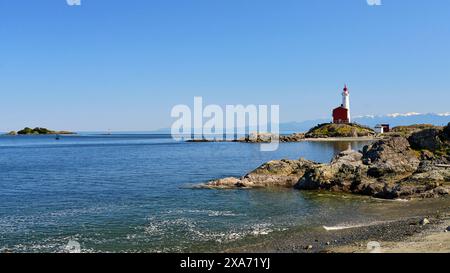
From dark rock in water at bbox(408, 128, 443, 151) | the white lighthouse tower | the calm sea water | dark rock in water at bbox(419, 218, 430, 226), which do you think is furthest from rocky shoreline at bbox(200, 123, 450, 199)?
the white lighthouse tower

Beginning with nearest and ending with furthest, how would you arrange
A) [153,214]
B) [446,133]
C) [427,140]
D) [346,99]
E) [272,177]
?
[153,214] < [272,177] < [446,133] < [427,140] < [346,99]

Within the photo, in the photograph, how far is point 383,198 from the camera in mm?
38656

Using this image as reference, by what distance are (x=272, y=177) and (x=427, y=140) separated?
2074 centimetres

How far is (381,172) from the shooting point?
4466 centimetres

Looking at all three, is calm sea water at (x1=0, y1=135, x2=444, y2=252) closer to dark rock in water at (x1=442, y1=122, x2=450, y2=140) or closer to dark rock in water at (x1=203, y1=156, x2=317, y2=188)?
dark rock in water at (x1=203, y1=156, x2=317, y2=188)

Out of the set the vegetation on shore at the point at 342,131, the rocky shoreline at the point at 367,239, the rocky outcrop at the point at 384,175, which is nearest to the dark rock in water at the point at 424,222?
the rocky shoreline at the point at 367,239

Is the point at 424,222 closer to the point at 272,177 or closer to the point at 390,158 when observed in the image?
the point at 390,158

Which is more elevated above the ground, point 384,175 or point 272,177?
point 384,175

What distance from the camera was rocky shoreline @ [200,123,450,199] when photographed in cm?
3938

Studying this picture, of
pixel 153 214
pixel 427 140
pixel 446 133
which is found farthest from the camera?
pixel 427 140

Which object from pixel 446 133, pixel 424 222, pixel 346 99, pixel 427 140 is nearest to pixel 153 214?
pixel 424 222

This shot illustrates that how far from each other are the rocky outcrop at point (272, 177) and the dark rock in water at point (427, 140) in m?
14.3
